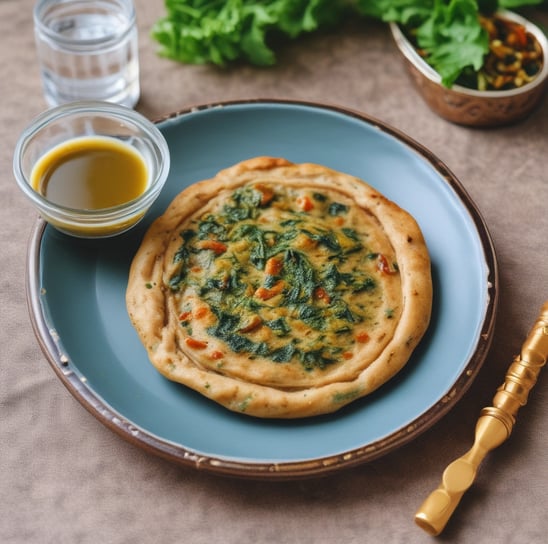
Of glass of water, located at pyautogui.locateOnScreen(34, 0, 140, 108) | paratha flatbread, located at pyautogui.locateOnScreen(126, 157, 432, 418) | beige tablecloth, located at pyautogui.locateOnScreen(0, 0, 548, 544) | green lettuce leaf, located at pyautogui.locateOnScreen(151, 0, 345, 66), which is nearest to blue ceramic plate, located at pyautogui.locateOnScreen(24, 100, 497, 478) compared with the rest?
paratha flatbread, located at pyautogui.locateOnScreen(126, 157, 432, 418)

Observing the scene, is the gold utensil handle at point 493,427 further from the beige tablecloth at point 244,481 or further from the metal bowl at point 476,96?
the metal bowl at point 476,96

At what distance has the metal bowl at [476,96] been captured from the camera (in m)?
5.52

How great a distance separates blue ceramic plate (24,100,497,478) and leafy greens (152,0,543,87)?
2.92 feet

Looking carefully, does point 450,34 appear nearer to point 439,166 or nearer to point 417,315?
point 439,166

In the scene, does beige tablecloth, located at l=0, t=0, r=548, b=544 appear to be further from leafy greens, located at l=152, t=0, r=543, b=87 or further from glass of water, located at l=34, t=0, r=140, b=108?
leafy greens, located at l=152, t=0, r=543, b=87

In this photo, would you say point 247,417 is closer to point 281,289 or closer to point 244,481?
point 244,481

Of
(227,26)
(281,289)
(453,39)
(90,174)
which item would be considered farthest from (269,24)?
(281,289)

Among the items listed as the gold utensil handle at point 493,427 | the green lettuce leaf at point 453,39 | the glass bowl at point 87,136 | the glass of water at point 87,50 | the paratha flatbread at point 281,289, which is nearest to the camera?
the gold utensil handle at point 493,427

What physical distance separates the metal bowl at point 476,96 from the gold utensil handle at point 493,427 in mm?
1788

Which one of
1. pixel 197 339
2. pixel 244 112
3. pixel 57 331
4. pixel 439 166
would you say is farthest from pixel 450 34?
pixel 57 331

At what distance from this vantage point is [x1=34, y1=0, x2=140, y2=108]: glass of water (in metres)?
5.37

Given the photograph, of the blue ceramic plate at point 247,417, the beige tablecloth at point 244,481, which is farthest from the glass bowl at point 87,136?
the beige tablecloth at point 244,481

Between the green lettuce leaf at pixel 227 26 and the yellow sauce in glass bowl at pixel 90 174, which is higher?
the green lettuce leaf at pixel 227 26

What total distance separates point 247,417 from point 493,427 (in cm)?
125
